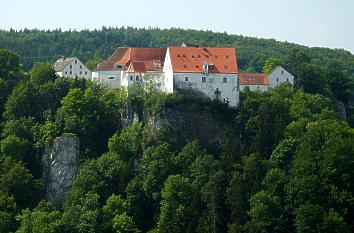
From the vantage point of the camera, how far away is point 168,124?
9294cm

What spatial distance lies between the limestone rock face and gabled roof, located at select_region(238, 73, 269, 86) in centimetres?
1857

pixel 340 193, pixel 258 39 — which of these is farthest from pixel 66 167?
pixel 258 39

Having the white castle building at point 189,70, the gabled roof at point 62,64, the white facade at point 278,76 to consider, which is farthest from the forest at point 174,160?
the gabled roof at point 62,64

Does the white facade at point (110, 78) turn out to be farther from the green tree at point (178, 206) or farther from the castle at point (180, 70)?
the green tree at point (178, 206)

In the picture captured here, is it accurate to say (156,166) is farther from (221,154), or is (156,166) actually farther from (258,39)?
(258,39)

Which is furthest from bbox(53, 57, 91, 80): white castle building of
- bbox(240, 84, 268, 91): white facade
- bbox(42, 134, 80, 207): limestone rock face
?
bbox(42, 134, 80, 207): limestone rock face

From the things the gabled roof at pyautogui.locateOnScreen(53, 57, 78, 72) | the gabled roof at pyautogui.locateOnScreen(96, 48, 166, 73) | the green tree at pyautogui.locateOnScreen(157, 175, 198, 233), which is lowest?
the green tree at pyautogui.locateOnScreen(157, 175, 198, 233)

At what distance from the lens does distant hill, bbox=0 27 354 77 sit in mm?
167000

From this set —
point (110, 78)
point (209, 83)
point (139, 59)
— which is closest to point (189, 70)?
point (209, 83)

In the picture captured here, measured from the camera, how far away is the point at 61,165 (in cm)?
9500

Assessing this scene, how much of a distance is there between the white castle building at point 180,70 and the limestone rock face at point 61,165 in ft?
24.8

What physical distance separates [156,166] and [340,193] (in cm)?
1524

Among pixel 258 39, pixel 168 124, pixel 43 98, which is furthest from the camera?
pixel 258 39

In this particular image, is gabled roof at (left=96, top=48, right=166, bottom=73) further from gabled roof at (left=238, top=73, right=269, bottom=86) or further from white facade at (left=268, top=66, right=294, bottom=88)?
white facade at (left=268, top=66, right=294, bottom=88)
